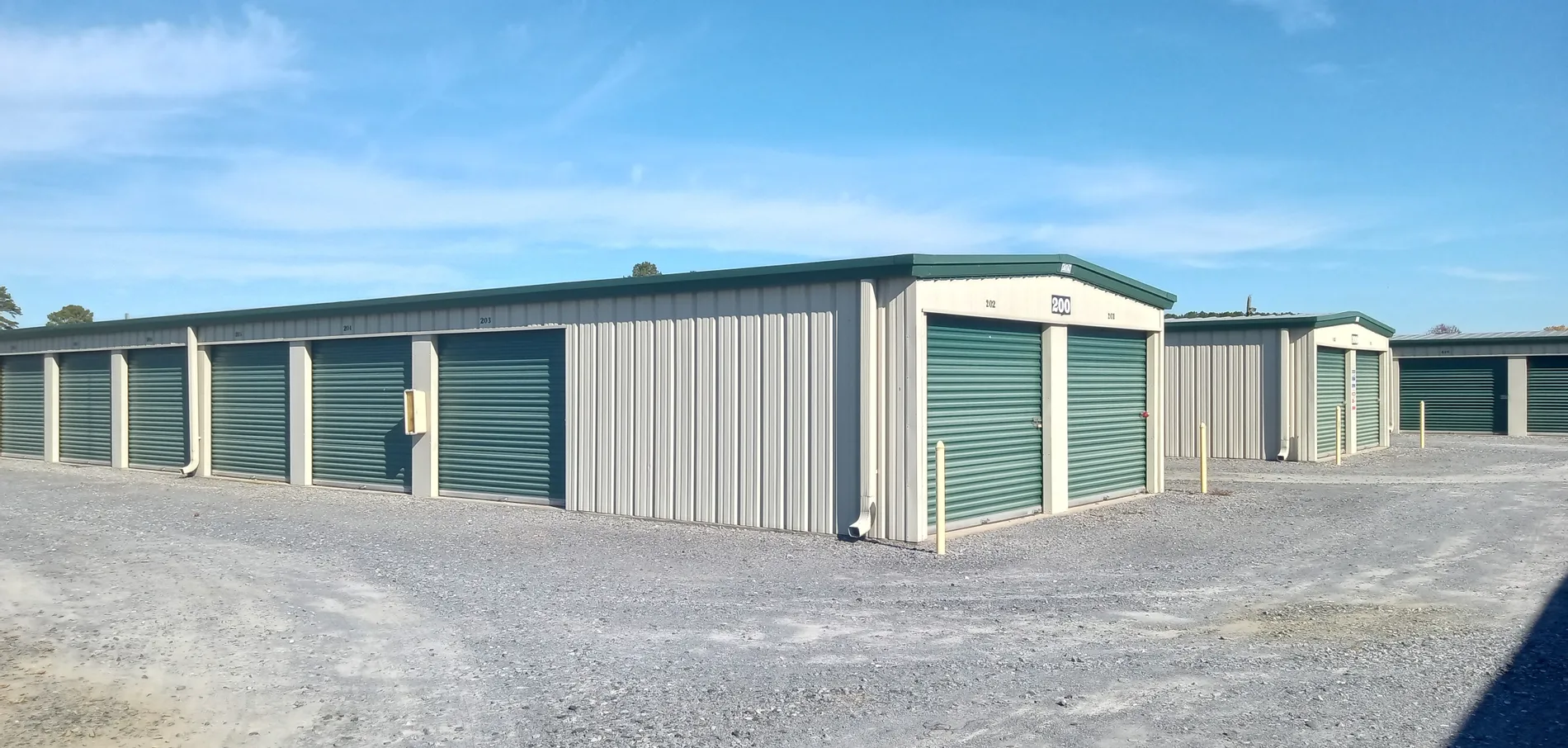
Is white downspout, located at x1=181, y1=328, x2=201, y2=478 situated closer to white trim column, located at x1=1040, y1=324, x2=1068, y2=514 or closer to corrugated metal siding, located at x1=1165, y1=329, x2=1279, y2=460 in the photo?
white trim column, located at x1=1040, y1=324, x2=1068, y2=514

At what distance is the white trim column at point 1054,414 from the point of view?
14289 millimetres

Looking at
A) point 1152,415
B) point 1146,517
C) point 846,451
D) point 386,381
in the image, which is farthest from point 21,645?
point 1152,415

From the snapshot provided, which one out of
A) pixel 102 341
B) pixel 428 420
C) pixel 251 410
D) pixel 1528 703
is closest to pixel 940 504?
pixel 1528 703

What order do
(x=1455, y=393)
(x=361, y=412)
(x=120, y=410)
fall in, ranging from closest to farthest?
(x=361, y=412) < (x=120, y=410) < (x=1455, y=393)

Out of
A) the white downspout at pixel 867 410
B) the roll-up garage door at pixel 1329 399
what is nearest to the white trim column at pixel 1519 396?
the roll-up garage door at pixel 1329 399

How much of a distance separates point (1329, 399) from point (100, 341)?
25648 mm

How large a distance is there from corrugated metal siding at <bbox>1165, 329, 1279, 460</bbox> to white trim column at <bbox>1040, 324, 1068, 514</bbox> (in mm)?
10309

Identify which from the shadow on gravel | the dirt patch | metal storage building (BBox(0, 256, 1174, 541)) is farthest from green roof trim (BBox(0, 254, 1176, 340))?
the dirt patch

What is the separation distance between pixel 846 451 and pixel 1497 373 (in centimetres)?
2685

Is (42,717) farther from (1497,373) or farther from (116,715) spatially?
(1497,373)

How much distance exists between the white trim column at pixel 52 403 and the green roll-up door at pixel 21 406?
0.47m

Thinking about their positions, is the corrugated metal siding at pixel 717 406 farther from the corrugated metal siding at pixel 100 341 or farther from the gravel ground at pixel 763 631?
the corrugated metal siding at pixel 100 341

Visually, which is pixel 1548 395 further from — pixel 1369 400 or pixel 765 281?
pixel 765 281

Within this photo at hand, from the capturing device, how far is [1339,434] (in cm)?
2283
